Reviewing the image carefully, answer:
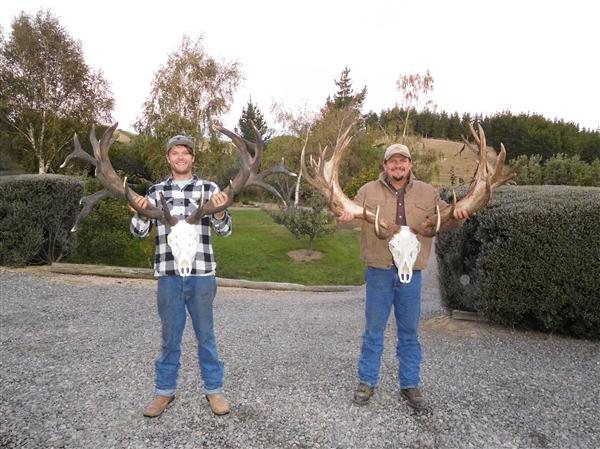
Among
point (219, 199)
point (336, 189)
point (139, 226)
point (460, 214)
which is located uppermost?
point (336, 189)

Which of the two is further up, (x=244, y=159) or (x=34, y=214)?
(x=244, y=159)

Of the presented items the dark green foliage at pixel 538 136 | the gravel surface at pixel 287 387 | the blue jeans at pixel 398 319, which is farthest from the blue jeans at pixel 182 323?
the dark green foliage at pixel 538 136

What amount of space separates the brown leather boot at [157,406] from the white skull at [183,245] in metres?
1.13

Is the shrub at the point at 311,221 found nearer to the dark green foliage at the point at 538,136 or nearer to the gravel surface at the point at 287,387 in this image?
Answer: the gravel surface at the point at 287,387

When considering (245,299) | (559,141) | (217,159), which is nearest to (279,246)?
(217,159)

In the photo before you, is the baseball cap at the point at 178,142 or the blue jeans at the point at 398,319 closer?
the baseball cap at the point at 178,142

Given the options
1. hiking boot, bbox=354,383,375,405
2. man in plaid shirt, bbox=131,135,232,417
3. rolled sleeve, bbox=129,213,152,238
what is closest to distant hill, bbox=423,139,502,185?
hiking boot, bbox=354,383,375,405

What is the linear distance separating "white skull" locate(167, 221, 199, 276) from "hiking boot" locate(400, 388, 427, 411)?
223 cm

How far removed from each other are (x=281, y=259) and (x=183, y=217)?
1221cm

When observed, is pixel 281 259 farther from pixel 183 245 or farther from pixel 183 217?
pixel 183 245

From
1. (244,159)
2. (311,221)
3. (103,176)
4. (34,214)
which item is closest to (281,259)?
(311,221)

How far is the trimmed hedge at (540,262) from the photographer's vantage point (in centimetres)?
543

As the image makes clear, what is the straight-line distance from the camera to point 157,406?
385 cm

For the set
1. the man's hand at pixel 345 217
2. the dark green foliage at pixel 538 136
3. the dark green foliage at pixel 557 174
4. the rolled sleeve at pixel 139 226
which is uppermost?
the dark green foliage at pixel 538 136
